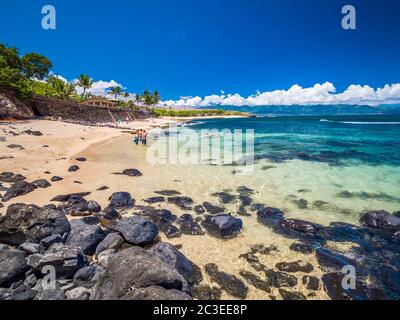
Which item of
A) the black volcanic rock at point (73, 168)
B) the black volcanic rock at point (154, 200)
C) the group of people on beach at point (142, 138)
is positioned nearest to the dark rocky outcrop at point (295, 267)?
the black volcanic rock at point (154, 200)

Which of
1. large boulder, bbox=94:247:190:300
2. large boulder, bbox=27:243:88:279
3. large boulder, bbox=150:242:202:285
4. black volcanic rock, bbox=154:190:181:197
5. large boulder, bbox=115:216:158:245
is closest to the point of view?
large boulder, bbox=94:247:190:300

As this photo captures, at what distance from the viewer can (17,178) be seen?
1138cm

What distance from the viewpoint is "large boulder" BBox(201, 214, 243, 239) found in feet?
25.0

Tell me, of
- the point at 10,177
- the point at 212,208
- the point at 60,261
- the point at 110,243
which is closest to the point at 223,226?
the point at 212,208

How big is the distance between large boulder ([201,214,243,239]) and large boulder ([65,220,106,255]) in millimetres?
3505

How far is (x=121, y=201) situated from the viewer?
9469 millimetres

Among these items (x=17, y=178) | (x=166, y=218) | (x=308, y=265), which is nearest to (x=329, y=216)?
(x=308, y=265)

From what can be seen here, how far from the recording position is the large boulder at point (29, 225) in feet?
20.0

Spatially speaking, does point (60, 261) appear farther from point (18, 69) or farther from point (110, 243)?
point (18, 69)

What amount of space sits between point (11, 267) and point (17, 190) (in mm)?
6346

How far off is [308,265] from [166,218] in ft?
16.2

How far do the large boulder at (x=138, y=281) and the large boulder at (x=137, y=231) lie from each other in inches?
62.7

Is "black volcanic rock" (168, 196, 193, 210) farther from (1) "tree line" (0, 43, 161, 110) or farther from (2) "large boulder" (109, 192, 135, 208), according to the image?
A: (1) "tree line" (0, 43, 161, 110)

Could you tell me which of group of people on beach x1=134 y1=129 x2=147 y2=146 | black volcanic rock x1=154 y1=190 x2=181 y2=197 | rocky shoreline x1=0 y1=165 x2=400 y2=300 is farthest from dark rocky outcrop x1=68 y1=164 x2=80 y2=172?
group of people on beach x1=134 y1=129 x2=147 y2=146
